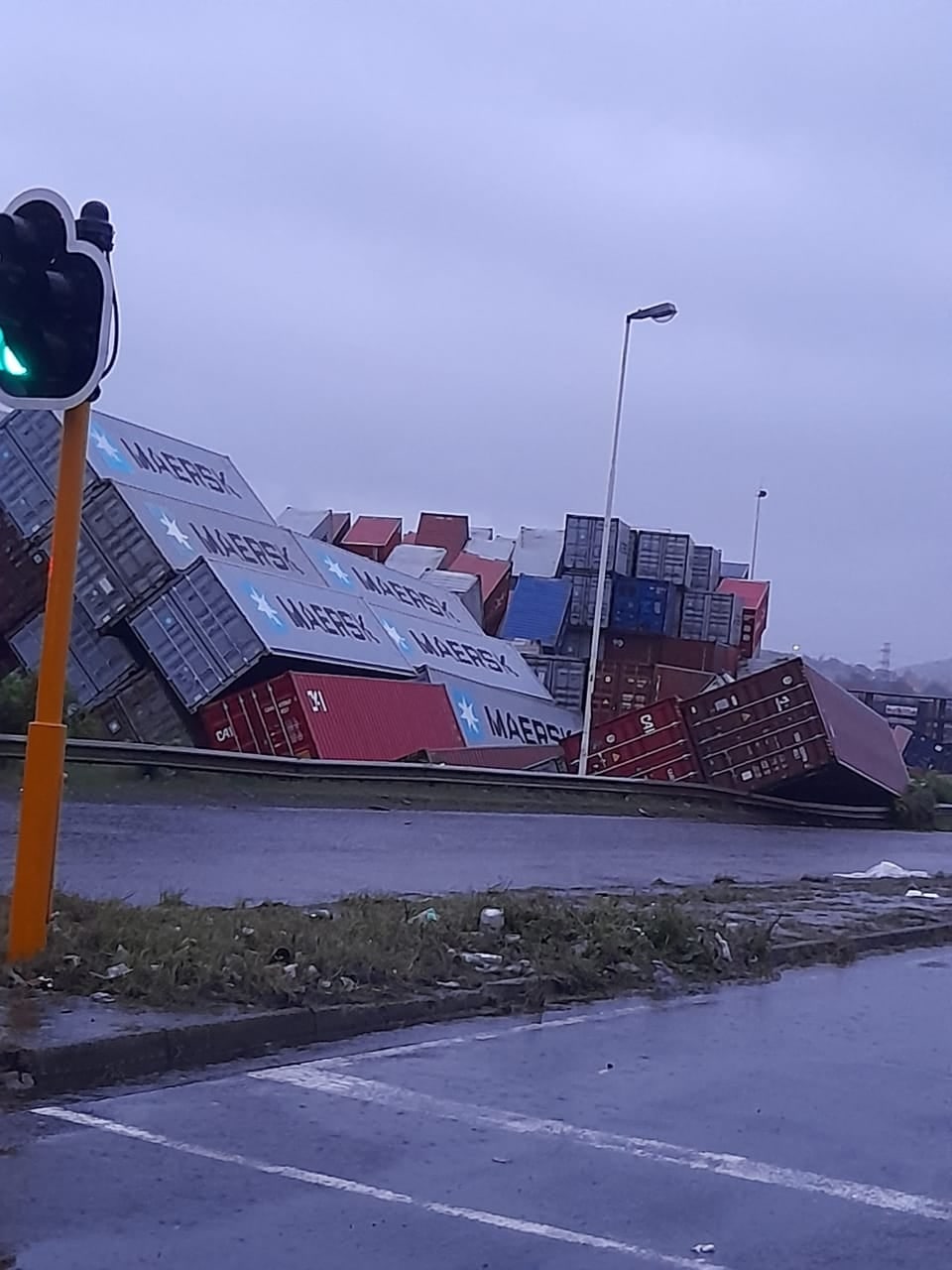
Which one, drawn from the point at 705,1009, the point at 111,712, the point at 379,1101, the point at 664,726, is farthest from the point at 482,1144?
the point at 664,726

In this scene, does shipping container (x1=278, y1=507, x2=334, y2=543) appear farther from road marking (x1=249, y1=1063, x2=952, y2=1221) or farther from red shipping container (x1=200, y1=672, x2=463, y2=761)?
road marking (x1=249, y1=1063, x2=952, y2=1221)

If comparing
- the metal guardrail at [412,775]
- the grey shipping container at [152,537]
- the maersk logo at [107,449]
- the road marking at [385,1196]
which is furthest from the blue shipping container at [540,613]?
the road marking at [385,1196]

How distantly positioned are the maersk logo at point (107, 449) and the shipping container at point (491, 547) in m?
30.0

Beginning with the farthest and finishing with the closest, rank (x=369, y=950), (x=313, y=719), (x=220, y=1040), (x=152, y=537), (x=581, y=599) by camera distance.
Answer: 1. (x=581, y=599)
2. (x=152, y=537)
3. (x=313, y=719)
4. (x=369, y=950)
5. (x=220, y=1040)

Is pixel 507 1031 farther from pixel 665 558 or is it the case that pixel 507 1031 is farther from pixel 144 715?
pixel 665 558

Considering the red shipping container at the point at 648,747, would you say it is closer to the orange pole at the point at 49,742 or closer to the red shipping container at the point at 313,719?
the red shipping container at the point at 313,719

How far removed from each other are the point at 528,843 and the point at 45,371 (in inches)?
526

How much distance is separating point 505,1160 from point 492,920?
4446 millimetres

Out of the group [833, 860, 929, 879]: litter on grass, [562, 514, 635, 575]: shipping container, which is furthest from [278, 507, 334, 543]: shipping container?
[833, 860, 929, 879]: litter on grass

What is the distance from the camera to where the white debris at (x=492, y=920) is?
10.2 m

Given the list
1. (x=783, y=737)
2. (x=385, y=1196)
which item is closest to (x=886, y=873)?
(x=783, y=737)

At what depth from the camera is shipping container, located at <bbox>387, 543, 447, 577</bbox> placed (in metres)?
58.2

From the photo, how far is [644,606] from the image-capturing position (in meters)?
52.4

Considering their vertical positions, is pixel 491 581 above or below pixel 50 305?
above
